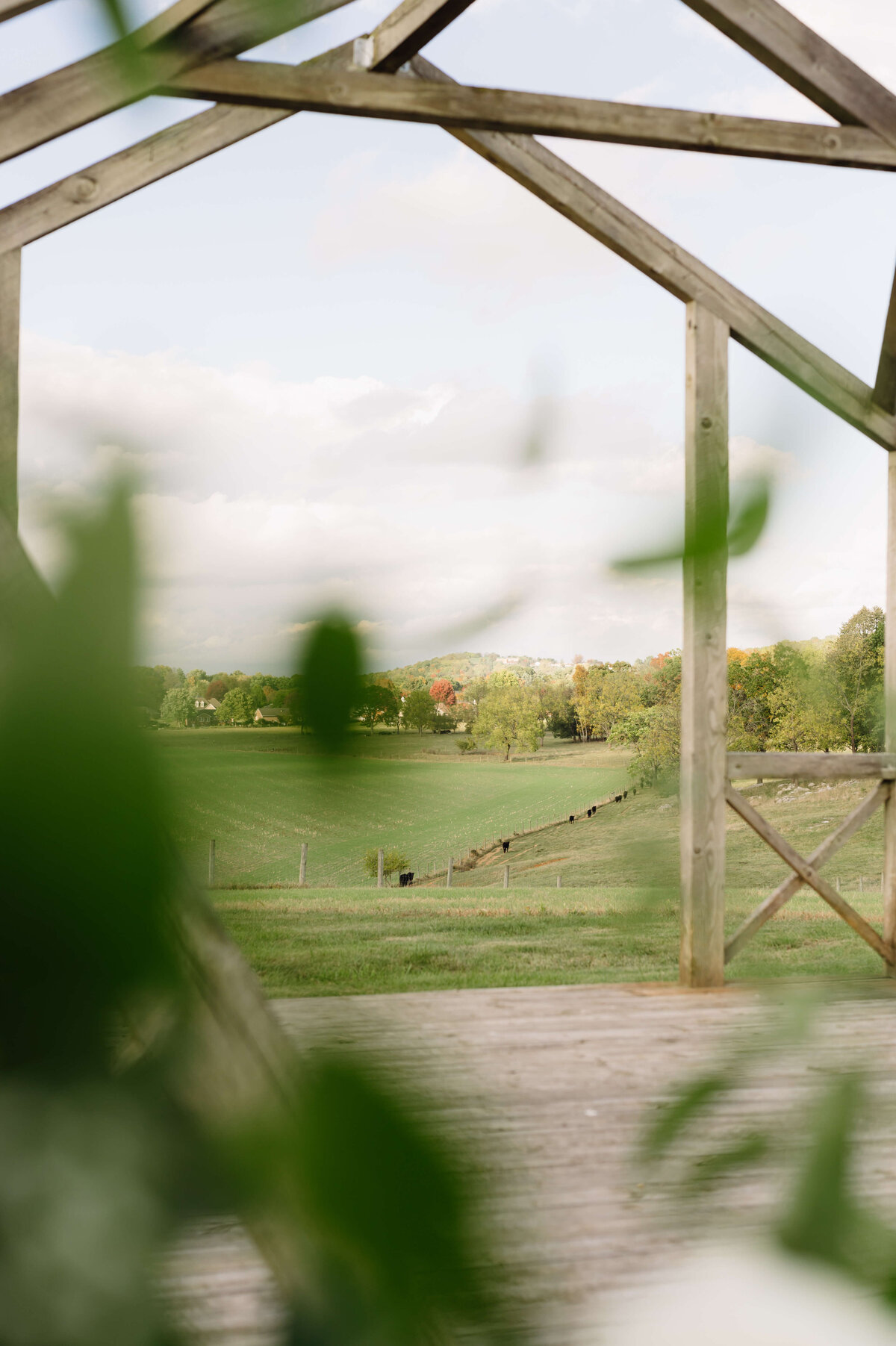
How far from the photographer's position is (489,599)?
0.27 metres

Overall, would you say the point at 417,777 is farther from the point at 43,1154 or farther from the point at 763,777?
the point at 763,777

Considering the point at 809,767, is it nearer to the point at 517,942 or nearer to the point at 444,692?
the point at 517,942

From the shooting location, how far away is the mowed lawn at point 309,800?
166mm

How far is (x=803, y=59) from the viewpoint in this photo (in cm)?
247

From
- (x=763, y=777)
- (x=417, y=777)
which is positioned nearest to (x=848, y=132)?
(x=763, y=777)

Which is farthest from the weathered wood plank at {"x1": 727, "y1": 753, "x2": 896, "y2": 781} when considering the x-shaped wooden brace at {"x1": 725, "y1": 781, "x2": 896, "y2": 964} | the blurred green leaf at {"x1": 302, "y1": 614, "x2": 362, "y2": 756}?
the blurred green leaf at {"x1": 302, "y1": 614, "x2": 362, "y2": 756}

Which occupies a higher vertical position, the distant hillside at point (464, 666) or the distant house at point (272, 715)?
the distant hillside at point (464, 666)

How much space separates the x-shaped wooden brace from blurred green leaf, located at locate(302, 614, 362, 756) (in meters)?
3.19

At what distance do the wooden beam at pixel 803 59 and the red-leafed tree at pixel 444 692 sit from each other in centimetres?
266

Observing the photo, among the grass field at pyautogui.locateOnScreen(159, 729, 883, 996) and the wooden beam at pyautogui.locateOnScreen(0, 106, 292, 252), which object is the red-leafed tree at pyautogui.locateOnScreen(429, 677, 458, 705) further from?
the wooden beam at pyautogui.locateOnScreen(0, 106, 292, 252)

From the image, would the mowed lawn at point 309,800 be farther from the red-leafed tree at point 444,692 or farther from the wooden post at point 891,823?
the wooden post at point 891,823

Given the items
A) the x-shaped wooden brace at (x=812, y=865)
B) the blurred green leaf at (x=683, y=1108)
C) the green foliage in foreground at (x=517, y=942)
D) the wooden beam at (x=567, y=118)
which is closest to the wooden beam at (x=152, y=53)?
the blurred green leaf at (x=683, y=1108)

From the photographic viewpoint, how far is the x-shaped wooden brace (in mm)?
3303

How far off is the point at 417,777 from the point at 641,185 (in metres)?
0.19
